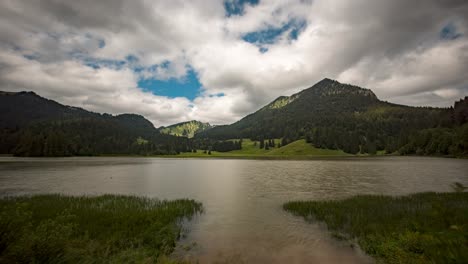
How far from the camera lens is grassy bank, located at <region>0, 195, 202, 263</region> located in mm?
8695

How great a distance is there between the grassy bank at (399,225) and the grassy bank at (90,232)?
13.2 meters

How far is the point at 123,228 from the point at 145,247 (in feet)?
12.5

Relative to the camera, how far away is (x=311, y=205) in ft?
85.3

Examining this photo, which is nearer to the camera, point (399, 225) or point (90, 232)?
point (90, 232)

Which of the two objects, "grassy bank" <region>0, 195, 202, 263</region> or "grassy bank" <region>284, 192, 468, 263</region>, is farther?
"grassy bank" <region>284, 192, 468, 263</region>

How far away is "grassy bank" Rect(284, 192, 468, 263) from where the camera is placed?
40.4 ft

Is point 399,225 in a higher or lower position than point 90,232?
lower

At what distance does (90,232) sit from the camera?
16.4m

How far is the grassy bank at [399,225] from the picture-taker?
12318mm

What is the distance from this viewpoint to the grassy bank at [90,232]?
8.70 metres

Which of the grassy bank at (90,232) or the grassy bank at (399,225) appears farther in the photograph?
the grassy bank at (399,225)

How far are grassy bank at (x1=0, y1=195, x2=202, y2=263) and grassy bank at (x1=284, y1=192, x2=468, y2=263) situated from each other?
1319 centimetres

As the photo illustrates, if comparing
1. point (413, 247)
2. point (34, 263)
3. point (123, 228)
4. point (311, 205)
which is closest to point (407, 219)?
point (413, 247)

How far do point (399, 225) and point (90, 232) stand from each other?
23181 millimetres
